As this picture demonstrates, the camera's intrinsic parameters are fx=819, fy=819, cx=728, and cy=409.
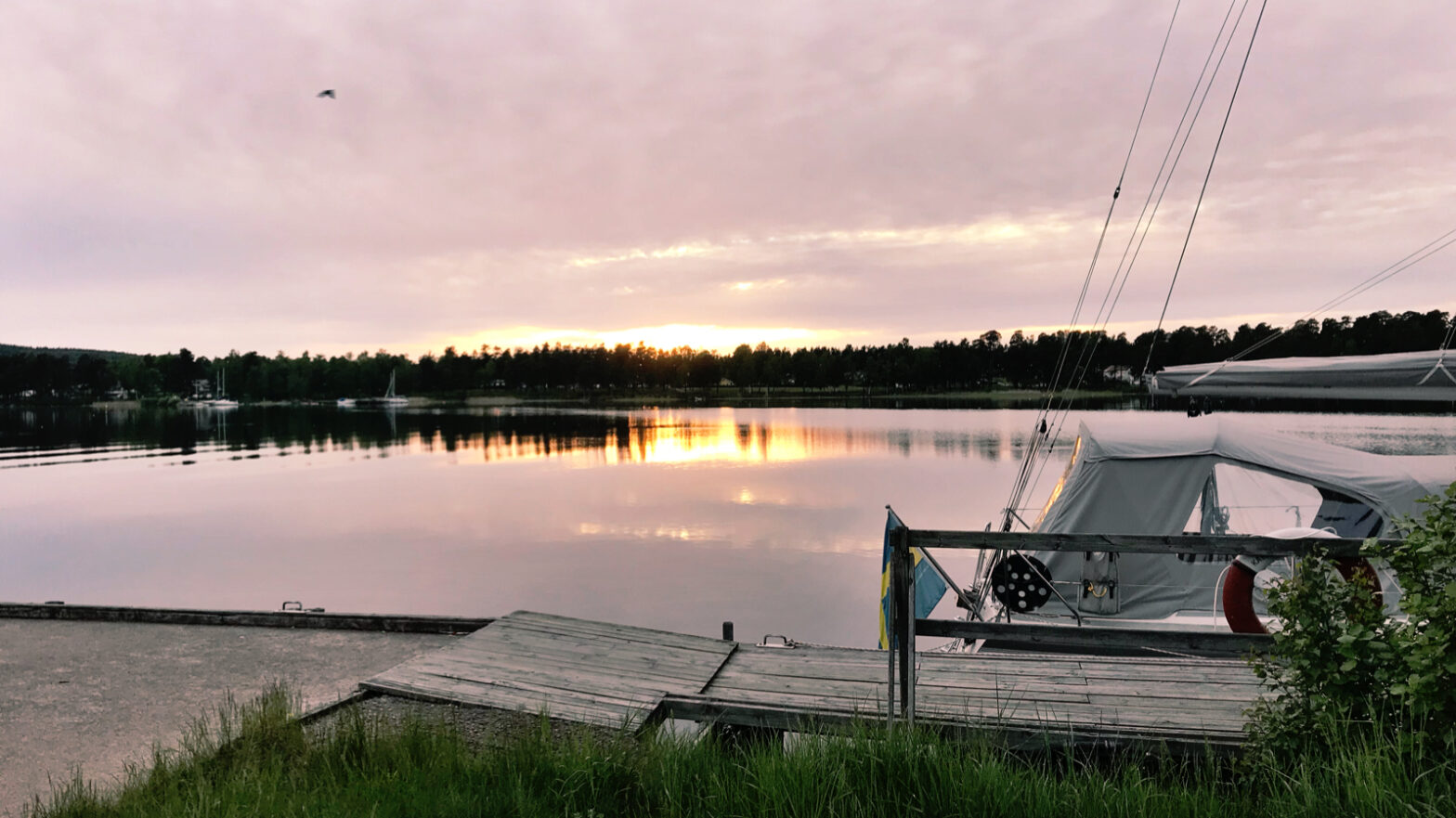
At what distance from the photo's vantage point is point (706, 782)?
3.87 metres

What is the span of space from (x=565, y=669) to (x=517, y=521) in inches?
765

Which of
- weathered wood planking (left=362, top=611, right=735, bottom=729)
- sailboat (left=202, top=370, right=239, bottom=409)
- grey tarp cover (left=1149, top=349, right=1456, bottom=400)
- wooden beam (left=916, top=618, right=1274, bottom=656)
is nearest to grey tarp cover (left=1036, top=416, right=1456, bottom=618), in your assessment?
grey tarp cover (left=1149, top=349, right=1456, bottom=400)

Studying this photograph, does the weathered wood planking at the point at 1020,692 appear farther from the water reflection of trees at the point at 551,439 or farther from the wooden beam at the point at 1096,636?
the water reflection of trees at the point at 551,439

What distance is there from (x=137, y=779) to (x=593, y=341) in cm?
18498

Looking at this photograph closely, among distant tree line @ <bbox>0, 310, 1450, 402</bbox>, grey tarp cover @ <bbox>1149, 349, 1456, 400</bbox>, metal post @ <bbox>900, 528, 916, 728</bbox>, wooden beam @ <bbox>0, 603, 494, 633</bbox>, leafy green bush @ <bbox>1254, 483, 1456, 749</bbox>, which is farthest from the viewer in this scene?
distant tree line @ <bbox>0, 310, 1450, 402</bbox>

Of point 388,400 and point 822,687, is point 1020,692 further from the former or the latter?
point 388,400

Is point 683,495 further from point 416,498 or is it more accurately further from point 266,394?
point 266,394

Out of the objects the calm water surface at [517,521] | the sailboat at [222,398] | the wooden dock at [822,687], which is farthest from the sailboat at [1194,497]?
the sailboat at [222,398]

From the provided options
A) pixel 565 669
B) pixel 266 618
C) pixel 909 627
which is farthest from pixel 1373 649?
pixel 266 618

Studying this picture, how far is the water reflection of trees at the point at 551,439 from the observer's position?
46219 mm

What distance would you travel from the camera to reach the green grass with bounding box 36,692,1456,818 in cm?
322

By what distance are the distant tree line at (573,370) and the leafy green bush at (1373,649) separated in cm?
11982

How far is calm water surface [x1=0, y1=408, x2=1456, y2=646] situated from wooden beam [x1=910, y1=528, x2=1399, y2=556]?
23.8ft

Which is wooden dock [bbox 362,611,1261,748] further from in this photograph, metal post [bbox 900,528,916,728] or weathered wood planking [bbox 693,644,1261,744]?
metal post [bbox 900,528,916,728]
